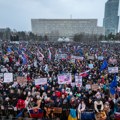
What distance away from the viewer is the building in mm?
171000

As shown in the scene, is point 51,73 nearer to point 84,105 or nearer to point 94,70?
point 94,70

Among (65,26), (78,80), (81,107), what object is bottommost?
(81,107)

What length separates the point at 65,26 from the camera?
17362 centimetres

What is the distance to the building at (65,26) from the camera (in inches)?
6732

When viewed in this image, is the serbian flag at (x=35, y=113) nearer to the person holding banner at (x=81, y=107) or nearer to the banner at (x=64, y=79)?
the person holding banner at (x=81, y=107)

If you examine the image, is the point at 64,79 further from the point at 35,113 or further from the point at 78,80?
the point at 35,113

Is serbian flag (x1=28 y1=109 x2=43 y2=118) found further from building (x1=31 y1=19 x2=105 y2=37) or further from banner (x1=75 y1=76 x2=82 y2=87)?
building (x1=31 y1=19 x2=105 y2=37)

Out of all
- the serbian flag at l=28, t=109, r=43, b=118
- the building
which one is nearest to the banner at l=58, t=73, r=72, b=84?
the serbian flag at l=28, t=109, r=43, b=118

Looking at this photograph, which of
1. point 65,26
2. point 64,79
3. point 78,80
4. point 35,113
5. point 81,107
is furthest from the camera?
point 65,26

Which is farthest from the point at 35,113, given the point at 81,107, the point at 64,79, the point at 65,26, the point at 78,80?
the point at 65,26

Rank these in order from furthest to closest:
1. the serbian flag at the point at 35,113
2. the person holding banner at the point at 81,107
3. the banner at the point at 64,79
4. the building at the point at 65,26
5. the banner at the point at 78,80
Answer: the building at the point at 65,26 → the banner at the point at 78,80 → the banner at the point at 64,79 → the serbian flag at the point at 35,113 → the person holding banner at the point at 81,107

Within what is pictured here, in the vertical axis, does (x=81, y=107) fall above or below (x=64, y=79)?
below

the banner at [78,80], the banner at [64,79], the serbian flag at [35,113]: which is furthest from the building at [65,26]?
the serbian flag at [35,113]

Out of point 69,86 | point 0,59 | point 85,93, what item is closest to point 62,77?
point 69,86
